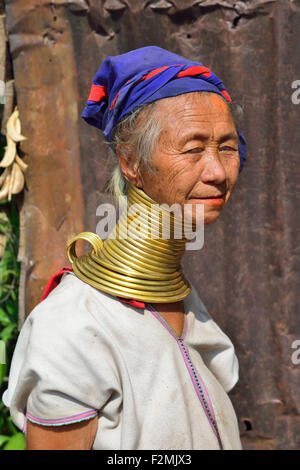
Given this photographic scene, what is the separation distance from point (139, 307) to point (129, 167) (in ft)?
1.51

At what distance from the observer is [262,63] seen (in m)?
2.56

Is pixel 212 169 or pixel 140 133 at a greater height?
pixel 140 133

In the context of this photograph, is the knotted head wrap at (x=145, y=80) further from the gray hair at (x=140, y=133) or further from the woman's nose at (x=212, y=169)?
the woman's nose at (x=212, y=169)

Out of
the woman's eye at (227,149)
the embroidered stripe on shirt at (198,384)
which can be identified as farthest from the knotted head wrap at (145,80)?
the embroidered stripe on shirt at (198,384)

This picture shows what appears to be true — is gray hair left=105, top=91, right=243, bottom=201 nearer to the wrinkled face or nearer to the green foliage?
the wrinkled face

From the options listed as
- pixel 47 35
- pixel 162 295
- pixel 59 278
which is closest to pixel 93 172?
pixel 47 35

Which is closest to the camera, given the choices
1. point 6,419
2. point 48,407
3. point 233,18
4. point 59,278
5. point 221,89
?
point 48,407

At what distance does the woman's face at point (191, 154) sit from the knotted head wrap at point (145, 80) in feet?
0.12

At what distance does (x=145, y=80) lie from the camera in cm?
171

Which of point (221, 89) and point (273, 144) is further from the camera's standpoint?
point (273, 144)

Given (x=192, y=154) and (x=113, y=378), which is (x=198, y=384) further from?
(x=192, y=154)

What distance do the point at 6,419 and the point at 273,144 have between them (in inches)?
77.9

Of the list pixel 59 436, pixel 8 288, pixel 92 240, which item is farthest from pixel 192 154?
pixel 8 288

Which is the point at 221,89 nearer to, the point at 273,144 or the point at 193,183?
the point at 193,183
